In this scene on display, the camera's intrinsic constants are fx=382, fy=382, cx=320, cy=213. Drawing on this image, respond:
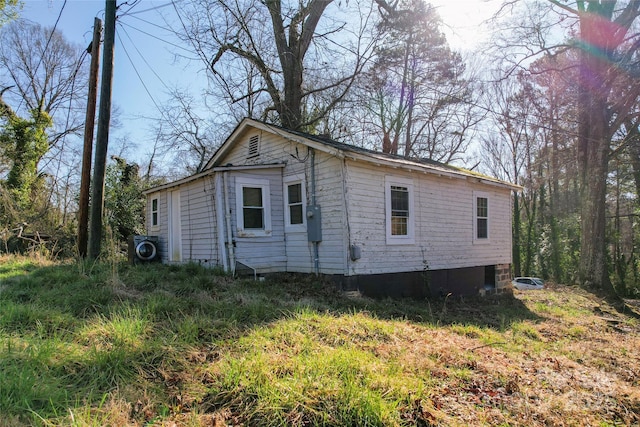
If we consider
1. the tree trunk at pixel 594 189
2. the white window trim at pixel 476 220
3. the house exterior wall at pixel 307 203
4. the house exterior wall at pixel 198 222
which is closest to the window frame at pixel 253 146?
the house exterior wall at pixel 307 203

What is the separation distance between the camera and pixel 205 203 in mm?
10258

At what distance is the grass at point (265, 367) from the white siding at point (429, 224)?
275cm

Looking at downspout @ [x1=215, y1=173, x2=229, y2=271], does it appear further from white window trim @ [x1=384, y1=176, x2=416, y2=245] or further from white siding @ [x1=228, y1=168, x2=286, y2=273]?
white window trim @ [x1=384, y1=176, x2=416, y2=245]

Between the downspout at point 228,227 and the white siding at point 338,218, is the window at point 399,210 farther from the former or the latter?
the downspout at point 228,227

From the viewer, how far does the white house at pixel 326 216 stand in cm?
880

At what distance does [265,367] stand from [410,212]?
7.40m

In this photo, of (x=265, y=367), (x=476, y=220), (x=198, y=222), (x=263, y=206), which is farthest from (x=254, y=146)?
(x=265, y=367)

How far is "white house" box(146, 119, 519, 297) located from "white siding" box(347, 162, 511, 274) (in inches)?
1.1

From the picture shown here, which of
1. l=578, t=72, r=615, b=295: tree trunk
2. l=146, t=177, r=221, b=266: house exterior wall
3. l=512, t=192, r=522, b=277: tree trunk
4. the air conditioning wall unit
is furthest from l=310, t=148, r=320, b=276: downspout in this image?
l=512, t=192, r=522, b=277: tree trunk

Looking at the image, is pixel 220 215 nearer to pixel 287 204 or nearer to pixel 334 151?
pixel 287 204

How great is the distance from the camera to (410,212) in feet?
33.0

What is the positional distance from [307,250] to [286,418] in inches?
267

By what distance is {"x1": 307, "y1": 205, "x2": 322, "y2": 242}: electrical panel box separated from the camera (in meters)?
9.09

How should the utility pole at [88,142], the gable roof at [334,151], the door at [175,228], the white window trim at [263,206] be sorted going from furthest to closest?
the door at [175,228]
the utility pole at [88,142]
the white window trim at [263,206]
the gable roof at [334,151]
